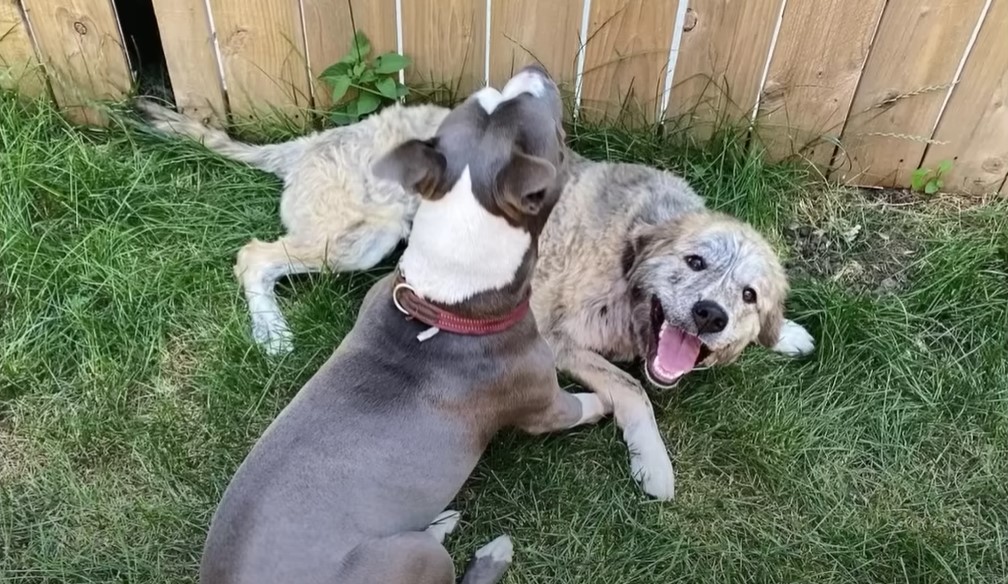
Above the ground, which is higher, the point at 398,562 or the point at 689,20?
the point at 689,20

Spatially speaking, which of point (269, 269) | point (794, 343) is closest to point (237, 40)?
point (269, 269)

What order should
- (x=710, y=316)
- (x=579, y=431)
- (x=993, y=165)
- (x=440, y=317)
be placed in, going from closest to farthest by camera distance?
(x=440, y=317) → (x=710, y=316) → (x=579, y=431) → (x=993, y=165)

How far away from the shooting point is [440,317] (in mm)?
2814

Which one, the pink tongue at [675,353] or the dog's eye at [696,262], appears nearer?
the dog's eye at [696,262]

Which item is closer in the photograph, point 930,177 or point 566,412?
point 566,412

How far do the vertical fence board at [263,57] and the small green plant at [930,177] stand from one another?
8.08ft

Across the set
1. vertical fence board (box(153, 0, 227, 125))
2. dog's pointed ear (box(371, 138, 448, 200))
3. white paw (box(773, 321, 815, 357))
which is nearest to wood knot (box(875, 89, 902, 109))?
white paw (box(773, 321, 815, 357))

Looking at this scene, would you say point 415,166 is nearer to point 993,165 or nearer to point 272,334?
point 272,334

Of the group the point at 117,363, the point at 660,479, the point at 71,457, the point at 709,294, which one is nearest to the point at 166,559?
the point at 71,457

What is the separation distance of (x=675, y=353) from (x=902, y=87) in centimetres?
141

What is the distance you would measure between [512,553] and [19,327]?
1.91 m

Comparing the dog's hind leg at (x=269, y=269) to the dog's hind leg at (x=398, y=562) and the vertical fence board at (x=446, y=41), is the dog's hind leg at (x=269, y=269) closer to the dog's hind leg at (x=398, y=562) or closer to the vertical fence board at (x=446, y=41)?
the vertical fence board at (x=446, y=41)

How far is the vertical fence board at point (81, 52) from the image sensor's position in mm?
3760

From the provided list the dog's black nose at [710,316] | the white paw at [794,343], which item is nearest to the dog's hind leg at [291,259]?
the dog's black nose at [710,316]
